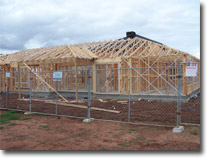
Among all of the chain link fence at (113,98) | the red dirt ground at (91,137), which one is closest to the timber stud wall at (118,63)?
the chain link fence at (113,98)

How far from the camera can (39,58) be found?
Result: 17062 millimetres

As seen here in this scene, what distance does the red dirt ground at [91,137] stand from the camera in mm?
6066

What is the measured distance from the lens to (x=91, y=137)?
7.02 m

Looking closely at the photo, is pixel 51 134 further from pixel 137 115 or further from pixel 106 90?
pixel 106 90

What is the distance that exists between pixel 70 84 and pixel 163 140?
15.2 meters

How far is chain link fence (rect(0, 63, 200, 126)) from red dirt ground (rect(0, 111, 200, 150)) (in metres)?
0.96

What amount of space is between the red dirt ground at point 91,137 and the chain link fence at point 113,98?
0.96m

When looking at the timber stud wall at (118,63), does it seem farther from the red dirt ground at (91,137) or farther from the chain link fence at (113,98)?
the red dirt ground at (91,137)

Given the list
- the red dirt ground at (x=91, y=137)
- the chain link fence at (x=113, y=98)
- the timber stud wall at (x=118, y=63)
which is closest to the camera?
the red dirt ground at (x=91, y=137)

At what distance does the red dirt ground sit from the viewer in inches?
239

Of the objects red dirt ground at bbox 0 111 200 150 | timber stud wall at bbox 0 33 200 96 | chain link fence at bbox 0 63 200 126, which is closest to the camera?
red dirt ground at bbox 0 111 200 150

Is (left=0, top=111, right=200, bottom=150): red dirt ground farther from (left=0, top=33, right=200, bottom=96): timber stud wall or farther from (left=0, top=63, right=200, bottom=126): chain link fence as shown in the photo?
(left=0, top=33, right=200, bottom=96): timber stud wall

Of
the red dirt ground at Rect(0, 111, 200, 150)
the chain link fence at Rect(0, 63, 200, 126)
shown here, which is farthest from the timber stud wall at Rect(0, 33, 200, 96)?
the red dirt ground at Rect(0, 111, 200, 150)

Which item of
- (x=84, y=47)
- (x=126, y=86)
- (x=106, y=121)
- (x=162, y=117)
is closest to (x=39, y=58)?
(x=84, y=47)
